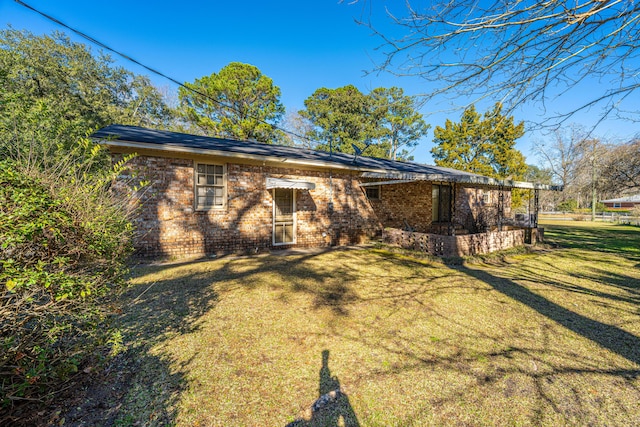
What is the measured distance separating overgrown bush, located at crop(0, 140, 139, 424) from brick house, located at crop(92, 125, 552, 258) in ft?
12.9

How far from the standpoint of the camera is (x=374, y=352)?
10.0 feet

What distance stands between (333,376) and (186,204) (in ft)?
21.1

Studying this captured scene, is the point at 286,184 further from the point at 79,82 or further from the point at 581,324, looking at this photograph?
the point at 79,82

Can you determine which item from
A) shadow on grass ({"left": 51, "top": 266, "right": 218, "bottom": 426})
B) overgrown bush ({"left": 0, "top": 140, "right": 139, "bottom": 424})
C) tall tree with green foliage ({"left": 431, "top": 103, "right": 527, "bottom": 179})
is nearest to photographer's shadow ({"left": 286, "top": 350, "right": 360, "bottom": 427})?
shadow on grass ({"left": 51, "top": 266, "right": 218, "bottom": 426})

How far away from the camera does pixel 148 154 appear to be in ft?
22.8

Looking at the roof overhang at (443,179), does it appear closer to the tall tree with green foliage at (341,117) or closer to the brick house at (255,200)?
the brick house at (255,200)

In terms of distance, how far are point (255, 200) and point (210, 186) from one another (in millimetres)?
1375

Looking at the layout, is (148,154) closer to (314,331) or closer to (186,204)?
(186,204)

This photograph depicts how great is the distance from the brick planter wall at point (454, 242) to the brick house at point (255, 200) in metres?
0.03

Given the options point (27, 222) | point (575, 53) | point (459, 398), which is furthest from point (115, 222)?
point (575, 53)

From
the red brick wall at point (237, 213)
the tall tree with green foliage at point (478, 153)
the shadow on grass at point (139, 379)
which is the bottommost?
the shadow on grass at point (139, 379)

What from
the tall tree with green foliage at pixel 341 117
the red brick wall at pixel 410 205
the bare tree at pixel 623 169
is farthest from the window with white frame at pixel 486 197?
the tall tree with green foliage at pixel 341 117

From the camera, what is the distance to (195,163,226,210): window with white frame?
303 inches

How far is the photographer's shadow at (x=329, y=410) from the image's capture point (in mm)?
2076
